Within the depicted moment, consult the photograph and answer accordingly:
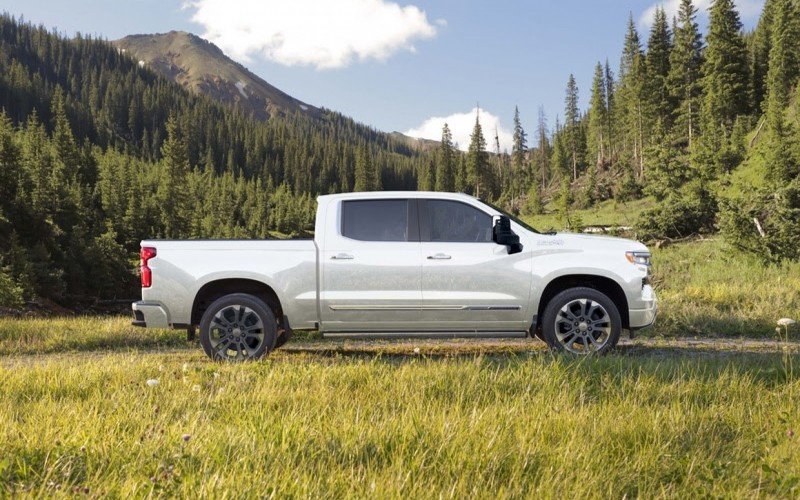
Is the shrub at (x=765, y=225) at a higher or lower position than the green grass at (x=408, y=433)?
higher

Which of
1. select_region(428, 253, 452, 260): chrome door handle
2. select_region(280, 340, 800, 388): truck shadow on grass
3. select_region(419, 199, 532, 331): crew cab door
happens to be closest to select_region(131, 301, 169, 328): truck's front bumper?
select_region(280, 340, 800, 388): truck shadow on grass

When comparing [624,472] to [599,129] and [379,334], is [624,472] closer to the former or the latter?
[379,334]

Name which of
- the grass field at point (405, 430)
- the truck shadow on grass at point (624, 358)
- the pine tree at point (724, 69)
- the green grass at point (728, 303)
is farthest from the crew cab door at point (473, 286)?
the pine tree at point (724, 69)

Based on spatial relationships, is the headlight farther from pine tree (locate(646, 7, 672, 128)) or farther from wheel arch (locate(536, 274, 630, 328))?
pine tree (locate(646, 7, 672, 128))

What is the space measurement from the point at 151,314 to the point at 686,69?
229 feet

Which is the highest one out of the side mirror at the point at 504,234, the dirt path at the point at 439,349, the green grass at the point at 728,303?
the side mirror at the point at 504,234

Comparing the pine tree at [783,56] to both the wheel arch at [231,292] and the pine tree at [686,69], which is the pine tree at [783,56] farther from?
the wheel arch at [231,292]

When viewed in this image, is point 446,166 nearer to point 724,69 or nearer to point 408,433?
point 724,69

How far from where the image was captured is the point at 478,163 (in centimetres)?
8981

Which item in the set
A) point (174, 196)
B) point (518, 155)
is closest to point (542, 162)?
point (518, 155)

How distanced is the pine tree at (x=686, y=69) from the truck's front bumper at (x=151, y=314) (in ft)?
216

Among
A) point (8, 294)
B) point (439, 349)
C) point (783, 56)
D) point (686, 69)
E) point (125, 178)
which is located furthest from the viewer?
point (125, 178)

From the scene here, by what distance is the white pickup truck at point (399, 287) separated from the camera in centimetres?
662

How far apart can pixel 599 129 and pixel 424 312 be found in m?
82.2
